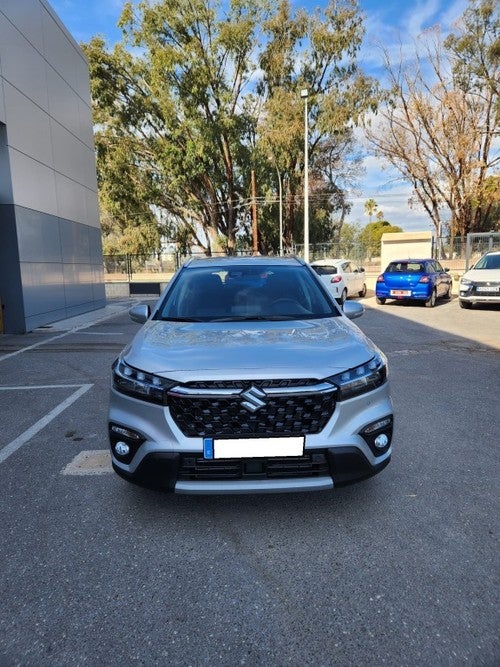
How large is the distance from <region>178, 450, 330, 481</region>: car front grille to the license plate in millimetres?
30

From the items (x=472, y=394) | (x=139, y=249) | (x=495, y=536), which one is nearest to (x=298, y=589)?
(x=495, y=536)

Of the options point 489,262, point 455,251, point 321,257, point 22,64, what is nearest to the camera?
point 22,64

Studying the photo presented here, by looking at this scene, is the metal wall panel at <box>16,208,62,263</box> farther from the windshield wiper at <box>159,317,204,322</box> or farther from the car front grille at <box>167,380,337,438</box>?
the car front grille at <box>167,380,337,438</box>

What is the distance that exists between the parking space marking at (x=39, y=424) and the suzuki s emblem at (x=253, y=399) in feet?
7.98

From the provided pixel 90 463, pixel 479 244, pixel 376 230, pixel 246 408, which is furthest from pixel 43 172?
pixel 376 230

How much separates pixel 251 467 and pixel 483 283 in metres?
12.3

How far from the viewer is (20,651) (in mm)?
1894

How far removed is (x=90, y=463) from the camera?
360 cm

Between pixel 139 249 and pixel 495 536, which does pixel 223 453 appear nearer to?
pixel 495 536

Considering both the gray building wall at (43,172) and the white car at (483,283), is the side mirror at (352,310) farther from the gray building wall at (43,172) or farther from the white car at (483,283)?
the white car at (483,283)

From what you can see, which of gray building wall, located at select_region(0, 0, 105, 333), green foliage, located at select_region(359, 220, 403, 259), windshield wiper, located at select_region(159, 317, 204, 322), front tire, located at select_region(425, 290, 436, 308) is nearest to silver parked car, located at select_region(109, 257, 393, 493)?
windshield wiper, located at select_region(159, 317, 204, 322)

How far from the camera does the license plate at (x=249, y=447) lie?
2.43 m

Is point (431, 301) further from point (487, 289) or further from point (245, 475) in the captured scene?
point (245, 475)

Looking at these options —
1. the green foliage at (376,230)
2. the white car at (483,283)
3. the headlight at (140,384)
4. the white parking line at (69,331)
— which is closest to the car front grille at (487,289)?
the white car at (483,283)
